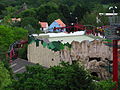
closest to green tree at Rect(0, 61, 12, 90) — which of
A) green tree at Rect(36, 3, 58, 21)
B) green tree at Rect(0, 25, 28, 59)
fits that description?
green tree at Rect(0, 25, 28, 59)

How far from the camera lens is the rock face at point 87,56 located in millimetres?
28484

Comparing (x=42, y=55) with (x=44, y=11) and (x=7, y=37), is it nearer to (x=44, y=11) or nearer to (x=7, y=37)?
(x=7, y=37)

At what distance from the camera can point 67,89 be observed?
17.3 m

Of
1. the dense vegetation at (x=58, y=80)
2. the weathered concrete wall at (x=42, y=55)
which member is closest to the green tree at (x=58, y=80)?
the dense vegetation at (x=58, y=80)

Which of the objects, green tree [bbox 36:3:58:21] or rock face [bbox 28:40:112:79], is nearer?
rock face [bbox 28:40:112:79]

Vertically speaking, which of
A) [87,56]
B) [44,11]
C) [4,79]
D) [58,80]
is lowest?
[87,56]

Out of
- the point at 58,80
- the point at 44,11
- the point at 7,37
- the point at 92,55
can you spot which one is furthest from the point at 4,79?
the point at 44,11

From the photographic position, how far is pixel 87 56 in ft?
95.3

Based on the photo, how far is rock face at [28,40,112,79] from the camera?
1121 inches

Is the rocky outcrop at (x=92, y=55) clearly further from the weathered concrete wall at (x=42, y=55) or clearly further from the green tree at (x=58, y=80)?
the green tree at (x=58, y=80)

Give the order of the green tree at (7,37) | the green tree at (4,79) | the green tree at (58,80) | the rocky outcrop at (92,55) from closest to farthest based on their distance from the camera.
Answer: the green tree at (58,80), the green tree at (4,79), the rocky outcrop at (92,55), the green tree at (7,37)

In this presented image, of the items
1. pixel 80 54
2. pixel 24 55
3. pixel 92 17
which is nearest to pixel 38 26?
pixel 92 17

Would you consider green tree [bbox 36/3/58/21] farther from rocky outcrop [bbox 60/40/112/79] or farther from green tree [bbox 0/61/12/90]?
green tree [bbox 0/61/12/90]

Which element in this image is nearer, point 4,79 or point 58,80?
point 58,80
